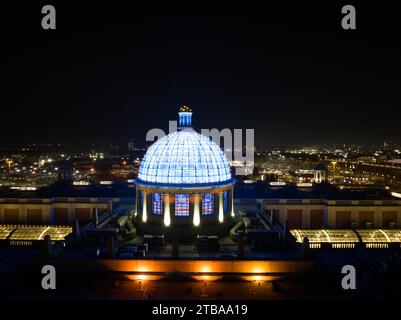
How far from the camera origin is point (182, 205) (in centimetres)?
3828

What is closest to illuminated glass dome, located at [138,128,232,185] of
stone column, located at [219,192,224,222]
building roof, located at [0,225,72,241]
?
stone column, located at [219,192,224,222]

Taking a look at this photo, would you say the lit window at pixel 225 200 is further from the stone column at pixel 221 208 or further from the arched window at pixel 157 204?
the arched window at pixel 157 204

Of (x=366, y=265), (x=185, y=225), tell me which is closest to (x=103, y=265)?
(x=185, y=225)

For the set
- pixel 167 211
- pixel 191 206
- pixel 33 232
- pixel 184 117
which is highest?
pixel 184 117

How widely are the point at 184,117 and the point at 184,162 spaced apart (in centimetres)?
609

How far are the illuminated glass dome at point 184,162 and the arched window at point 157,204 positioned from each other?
1.50m

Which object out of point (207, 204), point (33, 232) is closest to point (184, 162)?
point (207, 204)

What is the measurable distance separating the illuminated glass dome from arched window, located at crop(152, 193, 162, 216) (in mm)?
1501

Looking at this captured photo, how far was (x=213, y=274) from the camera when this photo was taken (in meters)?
29.8

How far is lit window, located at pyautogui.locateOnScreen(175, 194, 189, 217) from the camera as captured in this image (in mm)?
38156

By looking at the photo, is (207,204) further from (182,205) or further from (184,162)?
(184,162)

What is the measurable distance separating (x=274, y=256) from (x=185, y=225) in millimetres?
10043

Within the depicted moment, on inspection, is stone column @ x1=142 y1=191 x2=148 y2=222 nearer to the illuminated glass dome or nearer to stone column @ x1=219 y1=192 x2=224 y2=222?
the illuminated glass dome

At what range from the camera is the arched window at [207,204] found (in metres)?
38.8
